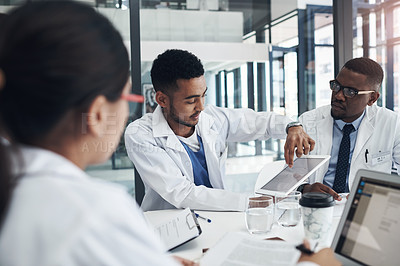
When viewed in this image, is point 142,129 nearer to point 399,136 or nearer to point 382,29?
point 399,136

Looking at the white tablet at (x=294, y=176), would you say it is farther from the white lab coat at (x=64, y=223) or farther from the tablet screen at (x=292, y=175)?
the white lab coat at (x=64, y=223)

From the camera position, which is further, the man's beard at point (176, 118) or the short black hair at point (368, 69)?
the short black hair at point (368, 69)

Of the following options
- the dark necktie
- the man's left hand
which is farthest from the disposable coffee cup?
the dark necktie

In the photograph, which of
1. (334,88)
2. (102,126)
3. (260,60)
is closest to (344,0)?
(260,60)

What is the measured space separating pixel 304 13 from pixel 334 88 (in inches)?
87.8

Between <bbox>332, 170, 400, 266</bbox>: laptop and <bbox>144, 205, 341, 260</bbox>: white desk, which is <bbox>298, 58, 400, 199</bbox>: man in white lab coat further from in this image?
<bbox>332, 170, 400, 266</bbox>: laptop

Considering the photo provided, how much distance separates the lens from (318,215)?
121cm

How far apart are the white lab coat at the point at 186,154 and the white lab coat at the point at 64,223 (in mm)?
1122

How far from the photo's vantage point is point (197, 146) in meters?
2.14

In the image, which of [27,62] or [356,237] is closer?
[27,62]

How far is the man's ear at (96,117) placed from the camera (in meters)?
0.69

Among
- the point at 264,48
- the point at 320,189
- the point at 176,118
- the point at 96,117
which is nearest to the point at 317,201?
the point at 320,189

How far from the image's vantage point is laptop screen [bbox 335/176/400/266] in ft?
3.08

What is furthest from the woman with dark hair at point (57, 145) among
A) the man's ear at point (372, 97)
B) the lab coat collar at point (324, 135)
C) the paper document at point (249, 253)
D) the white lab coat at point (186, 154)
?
the man's ear at point (372, 97)
